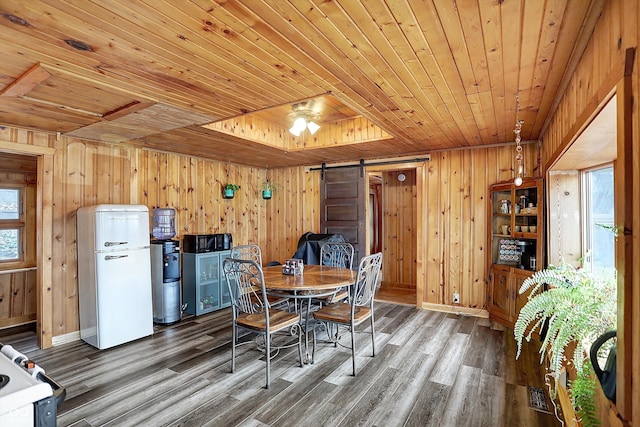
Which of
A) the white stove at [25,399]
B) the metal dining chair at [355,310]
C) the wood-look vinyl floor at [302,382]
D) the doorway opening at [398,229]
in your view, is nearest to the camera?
the white stove at [25,399]

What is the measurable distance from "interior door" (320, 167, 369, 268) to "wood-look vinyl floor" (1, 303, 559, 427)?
178 cm

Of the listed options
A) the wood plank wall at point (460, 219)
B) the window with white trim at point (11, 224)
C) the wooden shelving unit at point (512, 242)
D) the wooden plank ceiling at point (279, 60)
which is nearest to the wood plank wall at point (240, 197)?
the wood plank wall at point (460, 219)

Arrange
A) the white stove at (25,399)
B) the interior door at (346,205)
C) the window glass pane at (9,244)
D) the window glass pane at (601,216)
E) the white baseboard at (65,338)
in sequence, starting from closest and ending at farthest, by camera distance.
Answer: the white stove at (25,399)
the window glass pane at (601,216)
the white baseboard at (65,338)
the window glass pane at (9,244)
the interior door at (346,205)

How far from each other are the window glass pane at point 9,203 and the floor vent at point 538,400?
248 inches

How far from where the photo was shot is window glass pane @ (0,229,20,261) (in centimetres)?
443

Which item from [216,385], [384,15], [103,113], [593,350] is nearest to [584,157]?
[593,350]

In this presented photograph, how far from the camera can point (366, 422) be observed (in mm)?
2254

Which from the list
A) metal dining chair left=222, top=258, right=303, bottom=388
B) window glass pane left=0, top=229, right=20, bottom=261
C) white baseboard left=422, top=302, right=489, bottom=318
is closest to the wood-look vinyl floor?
metal dining chair left=222, top=258, right=303, bottom=388

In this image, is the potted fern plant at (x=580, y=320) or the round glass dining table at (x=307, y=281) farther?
the round glass dining table at (x=307, y=281)

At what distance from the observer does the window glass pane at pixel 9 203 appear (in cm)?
445

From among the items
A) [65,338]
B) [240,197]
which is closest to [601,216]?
[240,197]

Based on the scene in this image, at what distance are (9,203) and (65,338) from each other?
7.34 feet

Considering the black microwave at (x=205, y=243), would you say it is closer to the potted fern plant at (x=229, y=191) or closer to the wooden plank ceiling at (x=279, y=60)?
the potted fern plant at (x=229, y=191)

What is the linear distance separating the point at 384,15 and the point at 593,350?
171cm
